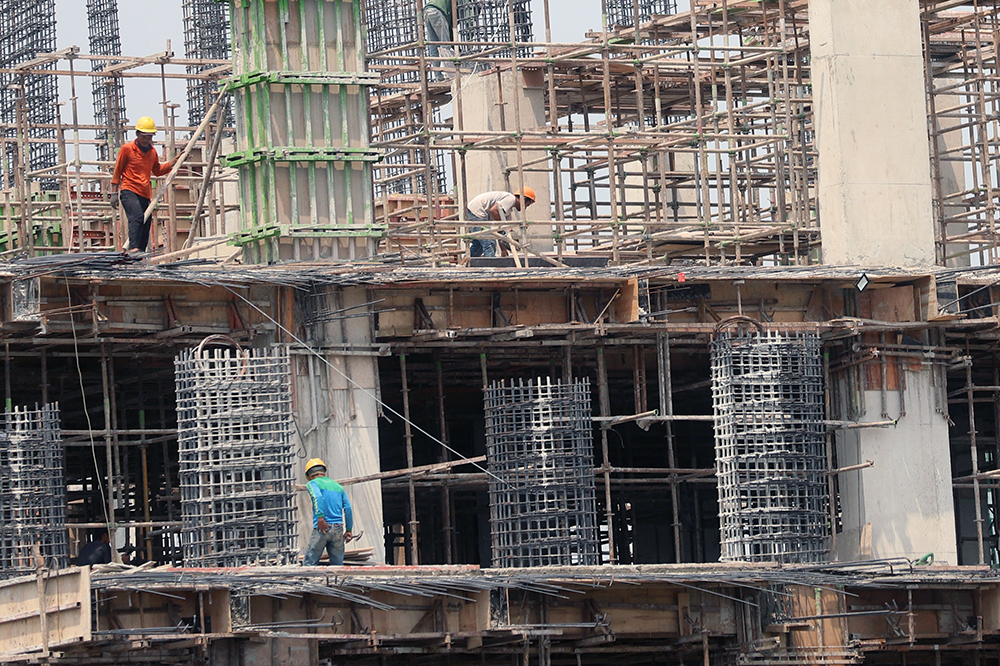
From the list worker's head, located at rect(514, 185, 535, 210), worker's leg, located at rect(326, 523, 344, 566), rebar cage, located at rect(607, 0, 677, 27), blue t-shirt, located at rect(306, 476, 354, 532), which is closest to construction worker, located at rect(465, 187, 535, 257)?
worker's head, located at rect(514, 185, 535, 210)

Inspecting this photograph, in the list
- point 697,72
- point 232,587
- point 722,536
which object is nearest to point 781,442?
point 722,536

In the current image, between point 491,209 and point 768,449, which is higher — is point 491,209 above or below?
above

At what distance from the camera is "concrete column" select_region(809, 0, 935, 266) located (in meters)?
29.9

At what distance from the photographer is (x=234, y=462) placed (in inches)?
1023

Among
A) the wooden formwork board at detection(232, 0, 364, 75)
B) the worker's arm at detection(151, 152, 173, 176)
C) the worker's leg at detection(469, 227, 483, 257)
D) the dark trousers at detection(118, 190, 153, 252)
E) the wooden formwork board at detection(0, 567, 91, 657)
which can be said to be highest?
the wooden formwork board at detection(232, 0, 364, 75)

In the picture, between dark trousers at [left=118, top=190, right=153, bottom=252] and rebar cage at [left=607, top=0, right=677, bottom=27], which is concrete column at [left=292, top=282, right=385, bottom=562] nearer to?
dark trousers at [left=118, top=190, right=153, bottom=252]

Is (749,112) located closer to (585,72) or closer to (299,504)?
(585,72)

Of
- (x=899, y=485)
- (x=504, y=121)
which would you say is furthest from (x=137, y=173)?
(x=899, y=485)

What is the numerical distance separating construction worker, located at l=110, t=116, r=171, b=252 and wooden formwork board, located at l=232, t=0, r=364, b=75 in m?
1.63

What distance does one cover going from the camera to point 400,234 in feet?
110

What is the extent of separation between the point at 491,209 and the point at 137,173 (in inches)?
221

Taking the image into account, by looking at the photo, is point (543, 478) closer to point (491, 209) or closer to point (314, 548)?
point (314, 548)

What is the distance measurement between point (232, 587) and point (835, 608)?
818 centimetres

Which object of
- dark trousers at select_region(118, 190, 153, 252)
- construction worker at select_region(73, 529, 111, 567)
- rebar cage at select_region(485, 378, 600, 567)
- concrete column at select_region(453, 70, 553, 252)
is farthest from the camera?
concrete column at select_region(453, 70, 553, 252)
